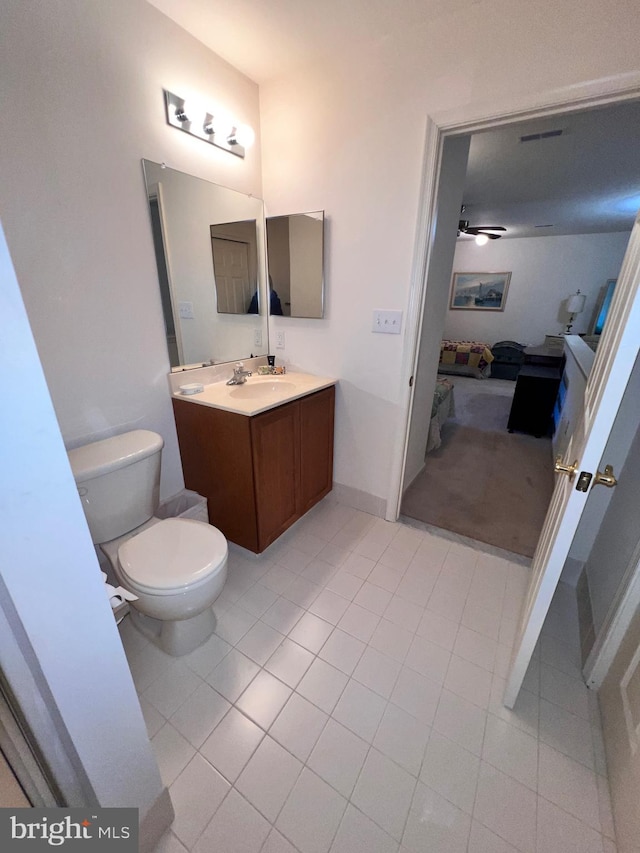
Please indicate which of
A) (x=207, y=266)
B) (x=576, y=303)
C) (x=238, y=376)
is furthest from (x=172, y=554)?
(x=576, y=303)

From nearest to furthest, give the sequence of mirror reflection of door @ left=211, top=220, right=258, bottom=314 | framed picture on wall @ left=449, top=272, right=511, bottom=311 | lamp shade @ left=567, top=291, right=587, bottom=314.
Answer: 1. mirror reflection of door @ left=211, top=220, right=258, bottom=314
2. lamp shade @ left=567, top=291, right=587, bottom=314
3. framed picture on wall @ left=449, top=272, right=511, bottom=311

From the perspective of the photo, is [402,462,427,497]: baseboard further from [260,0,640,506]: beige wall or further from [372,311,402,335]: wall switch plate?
[372,311,402,335]: wall switch plate

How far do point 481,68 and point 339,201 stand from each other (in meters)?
0.74

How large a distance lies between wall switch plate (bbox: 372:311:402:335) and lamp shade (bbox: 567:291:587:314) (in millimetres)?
5472

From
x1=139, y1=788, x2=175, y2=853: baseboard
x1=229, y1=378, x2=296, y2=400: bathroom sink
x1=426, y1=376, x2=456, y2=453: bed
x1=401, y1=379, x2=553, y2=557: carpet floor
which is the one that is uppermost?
x1=229, y1=378, x2=296, y2=400: bathroom sink

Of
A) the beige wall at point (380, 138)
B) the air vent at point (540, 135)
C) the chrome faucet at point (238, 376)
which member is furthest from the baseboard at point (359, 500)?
the air vent at point (540, 135)

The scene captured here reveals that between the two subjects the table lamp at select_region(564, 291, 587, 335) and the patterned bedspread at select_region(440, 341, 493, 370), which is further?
the patterned bedspread at select_region(440, 341, 493, 370)

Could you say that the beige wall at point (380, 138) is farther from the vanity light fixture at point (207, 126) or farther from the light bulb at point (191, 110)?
the light bulb at point (191, 110)

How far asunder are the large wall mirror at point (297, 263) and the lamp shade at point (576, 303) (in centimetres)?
559

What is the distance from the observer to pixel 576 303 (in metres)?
5.52

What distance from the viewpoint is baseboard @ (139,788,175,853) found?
2.75 ft

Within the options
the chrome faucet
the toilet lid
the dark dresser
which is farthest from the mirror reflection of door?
the dark dresser

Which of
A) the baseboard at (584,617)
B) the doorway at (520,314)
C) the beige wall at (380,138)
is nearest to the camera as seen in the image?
the beige wall at (380,138)

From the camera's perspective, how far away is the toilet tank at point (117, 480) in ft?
4.05
